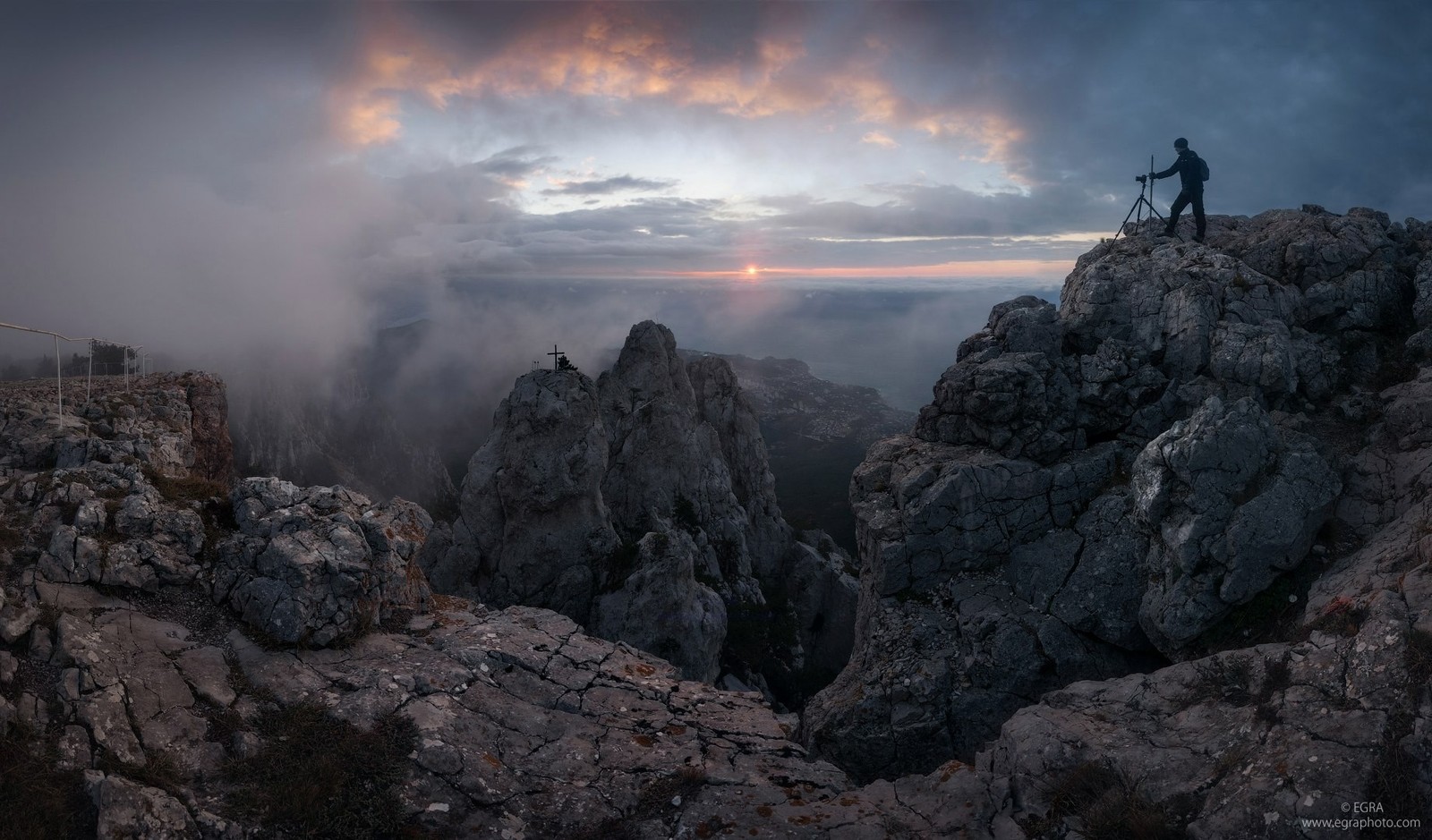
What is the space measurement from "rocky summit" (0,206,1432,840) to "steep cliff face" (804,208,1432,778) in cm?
10

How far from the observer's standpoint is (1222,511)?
1691cm

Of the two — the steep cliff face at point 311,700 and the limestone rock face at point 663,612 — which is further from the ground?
the steep cliff face at point 311,700

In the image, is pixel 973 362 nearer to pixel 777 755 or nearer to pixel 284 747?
pixel 777 755

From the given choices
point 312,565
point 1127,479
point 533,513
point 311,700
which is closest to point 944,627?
point 1127,479

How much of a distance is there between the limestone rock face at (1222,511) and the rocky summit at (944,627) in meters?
0.08

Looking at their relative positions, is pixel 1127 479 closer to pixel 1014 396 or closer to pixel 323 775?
pixel 1014 396

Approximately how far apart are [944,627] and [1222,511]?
8.50 meters

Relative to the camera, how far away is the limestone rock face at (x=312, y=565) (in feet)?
46.8

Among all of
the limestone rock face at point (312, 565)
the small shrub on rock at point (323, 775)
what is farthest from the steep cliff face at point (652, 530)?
Answer: the small shrub on rock at point (323, 775)

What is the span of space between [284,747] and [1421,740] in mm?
18046

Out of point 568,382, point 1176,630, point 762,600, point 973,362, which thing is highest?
point 973,362

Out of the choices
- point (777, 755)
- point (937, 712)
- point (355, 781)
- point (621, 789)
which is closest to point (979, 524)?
point (937, 712)

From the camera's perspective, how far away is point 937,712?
20.1 meters

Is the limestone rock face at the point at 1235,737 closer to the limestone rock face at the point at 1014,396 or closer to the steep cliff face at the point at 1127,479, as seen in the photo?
the steep cliff face at the point at 1127,479
